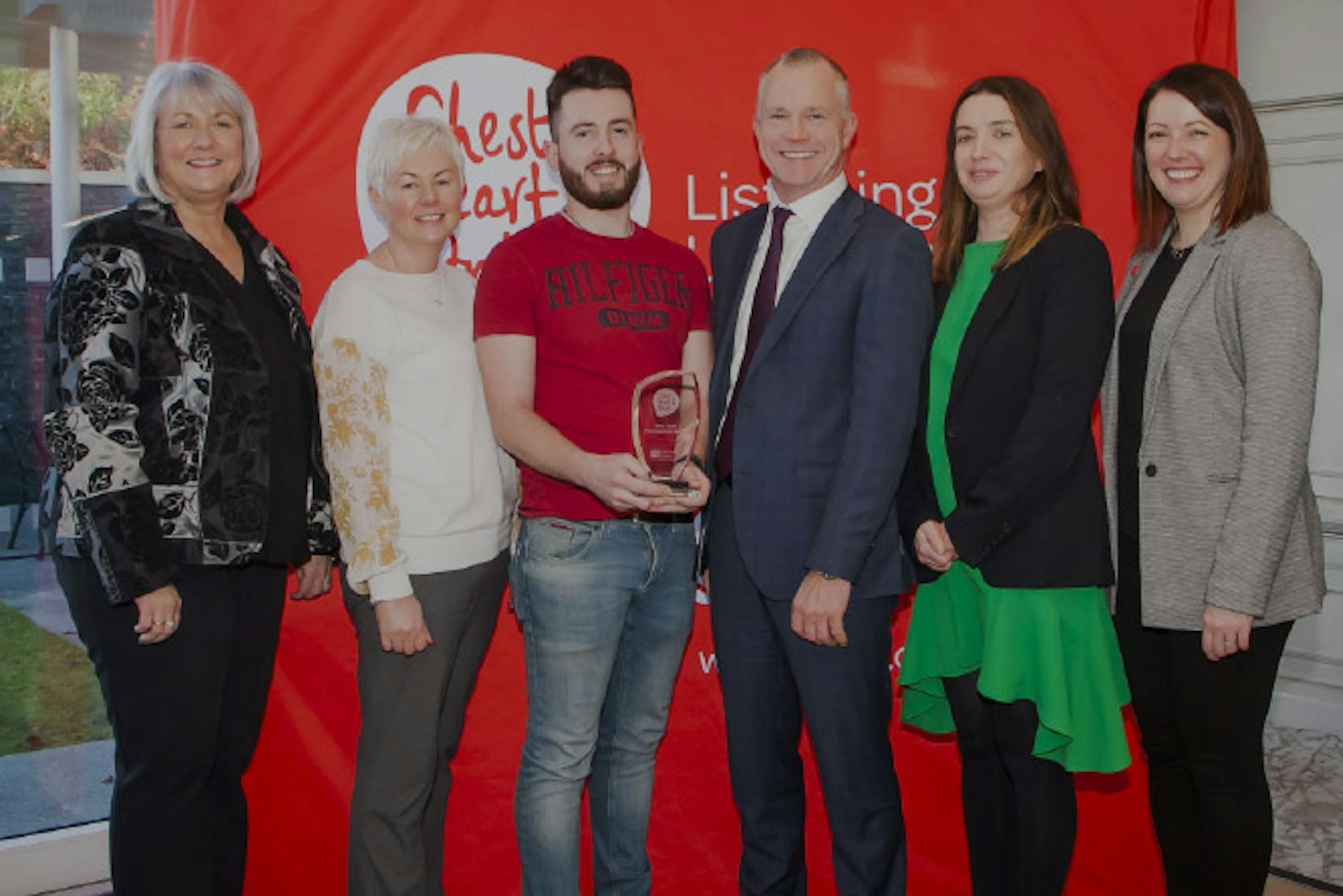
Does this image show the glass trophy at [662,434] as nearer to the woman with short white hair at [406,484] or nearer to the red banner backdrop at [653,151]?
the woman with short white hair at [406,484]

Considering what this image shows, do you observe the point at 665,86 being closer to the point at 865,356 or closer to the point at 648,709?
the point at 865,356

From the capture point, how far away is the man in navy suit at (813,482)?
2.13m

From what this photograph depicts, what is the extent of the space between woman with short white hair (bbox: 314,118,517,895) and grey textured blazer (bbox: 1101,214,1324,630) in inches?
50.1

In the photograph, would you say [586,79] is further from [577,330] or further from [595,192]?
[577,330]

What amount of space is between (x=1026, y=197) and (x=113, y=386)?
5.60 feet

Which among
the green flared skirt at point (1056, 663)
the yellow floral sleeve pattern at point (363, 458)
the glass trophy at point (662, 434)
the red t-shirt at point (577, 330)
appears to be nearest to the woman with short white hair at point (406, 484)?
the yellow floral sleeve pattern at point (363, 458)

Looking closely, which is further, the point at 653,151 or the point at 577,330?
the point at 653,151

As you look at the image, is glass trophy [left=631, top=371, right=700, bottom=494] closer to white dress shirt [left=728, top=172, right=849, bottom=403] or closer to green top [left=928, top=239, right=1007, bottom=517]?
white dress shirt [left=728, top=172, right=849, bottom=403]

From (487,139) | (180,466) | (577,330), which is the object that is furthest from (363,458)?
(487,139)

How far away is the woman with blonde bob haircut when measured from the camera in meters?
1.97

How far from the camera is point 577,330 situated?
225cm

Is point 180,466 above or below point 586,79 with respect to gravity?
below

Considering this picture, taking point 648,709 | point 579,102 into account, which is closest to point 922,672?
point 648,709

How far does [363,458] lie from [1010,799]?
1403mm
